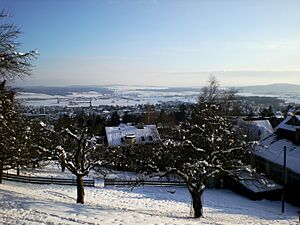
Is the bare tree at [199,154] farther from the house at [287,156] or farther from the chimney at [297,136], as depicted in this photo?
the chimney at [297,136]

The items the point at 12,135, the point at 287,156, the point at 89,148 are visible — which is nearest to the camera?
the point at 12,135

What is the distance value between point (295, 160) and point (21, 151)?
982 inches

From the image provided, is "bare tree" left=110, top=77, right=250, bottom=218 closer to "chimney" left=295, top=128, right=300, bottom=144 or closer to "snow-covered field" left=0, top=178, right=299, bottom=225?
"snow-covered field" left=0, top=178, right=299, bottom=225

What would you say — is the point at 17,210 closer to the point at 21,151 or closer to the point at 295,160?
the point at 21,151

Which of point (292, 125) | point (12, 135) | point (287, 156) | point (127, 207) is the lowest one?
point (127, 207)

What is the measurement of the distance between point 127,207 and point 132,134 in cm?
3275

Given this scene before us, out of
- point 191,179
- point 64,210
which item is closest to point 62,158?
point 64,210

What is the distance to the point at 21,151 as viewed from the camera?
72.3 feet

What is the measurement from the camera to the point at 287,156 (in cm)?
3391

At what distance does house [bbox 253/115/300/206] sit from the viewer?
104 feet

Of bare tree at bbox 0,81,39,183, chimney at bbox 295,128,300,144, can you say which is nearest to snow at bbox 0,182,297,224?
bare tree at bbox 0,81,39,183

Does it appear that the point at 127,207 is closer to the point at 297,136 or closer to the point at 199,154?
the point at 199,154

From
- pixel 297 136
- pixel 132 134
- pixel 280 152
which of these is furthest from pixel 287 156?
pixel 132 134

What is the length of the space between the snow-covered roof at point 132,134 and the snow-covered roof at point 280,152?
2020cm
